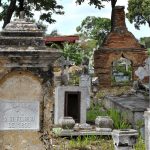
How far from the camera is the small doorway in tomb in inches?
500

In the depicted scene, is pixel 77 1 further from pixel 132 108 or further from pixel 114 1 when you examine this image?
pixel 132 108

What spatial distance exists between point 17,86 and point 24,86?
0.09 m

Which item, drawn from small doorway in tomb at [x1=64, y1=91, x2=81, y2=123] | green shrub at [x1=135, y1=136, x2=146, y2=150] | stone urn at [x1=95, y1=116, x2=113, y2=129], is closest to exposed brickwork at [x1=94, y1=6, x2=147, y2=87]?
small doorway in tomb at [x1=64, y1=91, x2=81, y2=123]

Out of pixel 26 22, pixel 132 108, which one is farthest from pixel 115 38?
pixel 26 22

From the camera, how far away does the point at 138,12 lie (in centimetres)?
4328

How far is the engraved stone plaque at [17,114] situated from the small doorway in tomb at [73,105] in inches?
240

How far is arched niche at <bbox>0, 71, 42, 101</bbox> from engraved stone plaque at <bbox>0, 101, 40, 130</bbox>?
8cm

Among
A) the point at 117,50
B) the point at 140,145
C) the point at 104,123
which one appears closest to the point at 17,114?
the point at 140,145

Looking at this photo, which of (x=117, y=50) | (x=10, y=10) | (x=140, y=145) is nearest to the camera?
(x=140, y=145)

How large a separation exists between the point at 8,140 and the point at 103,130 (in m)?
4.80

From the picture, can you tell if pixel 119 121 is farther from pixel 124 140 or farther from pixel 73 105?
pixel 124 140

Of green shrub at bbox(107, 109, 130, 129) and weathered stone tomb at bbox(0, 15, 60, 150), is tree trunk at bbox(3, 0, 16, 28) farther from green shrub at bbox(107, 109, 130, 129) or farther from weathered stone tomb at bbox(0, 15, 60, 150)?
weathered stone tomb at bbox(0, 15, 60, 150)

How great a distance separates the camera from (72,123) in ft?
37.0

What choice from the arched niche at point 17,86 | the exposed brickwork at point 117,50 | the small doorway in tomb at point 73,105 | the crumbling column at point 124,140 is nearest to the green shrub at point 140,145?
the crumbling column at point 124,140
